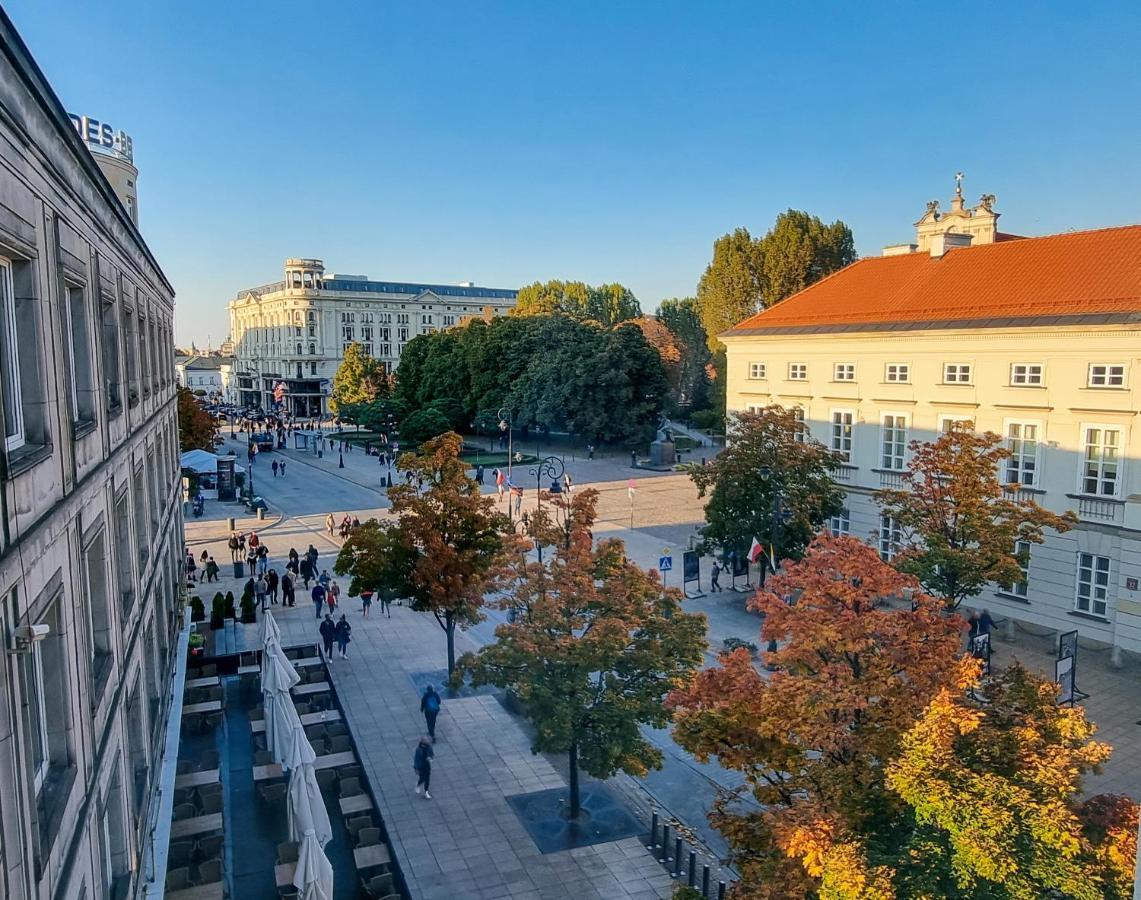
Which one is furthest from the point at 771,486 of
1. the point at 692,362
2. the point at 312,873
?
the point at 692,362

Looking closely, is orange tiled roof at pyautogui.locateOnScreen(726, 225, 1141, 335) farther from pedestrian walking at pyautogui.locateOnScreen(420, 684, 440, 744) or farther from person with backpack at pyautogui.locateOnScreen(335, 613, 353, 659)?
person with backpack at pyautogui.locateOnScreen(335, 613, 353, 659)

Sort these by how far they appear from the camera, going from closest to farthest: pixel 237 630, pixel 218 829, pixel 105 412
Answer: pixel 105 412, pixel 218 829, pixel 237 630

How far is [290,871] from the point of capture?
12.6 meters

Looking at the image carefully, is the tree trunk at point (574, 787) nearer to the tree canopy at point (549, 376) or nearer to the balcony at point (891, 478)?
the balcony at point (891, 478)

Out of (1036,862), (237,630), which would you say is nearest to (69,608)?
(1036,862)

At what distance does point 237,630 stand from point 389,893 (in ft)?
46.9

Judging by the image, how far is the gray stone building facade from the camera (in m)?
5.42

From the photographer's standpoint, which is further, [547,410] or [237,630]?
[547,410]

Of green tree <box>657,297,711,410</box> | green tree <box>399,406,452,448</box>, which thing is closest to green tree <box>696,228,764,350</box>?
green tree <box>657,297,711,410</box>

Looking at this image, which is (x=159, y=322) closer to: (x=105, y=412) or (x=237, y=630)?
(x=237, y=630)

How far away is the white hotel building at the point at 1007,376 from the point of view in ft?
76.2

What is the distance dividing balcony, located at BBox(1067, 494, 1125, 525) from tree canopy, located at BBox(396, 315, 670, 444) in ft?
139

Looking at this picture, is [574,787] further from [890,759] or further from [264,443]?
[264,443]

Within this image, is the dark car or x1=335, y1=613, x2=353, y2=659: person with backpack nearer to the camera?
x1=335, y1=613, x2=353, y2=659: person with backpack
